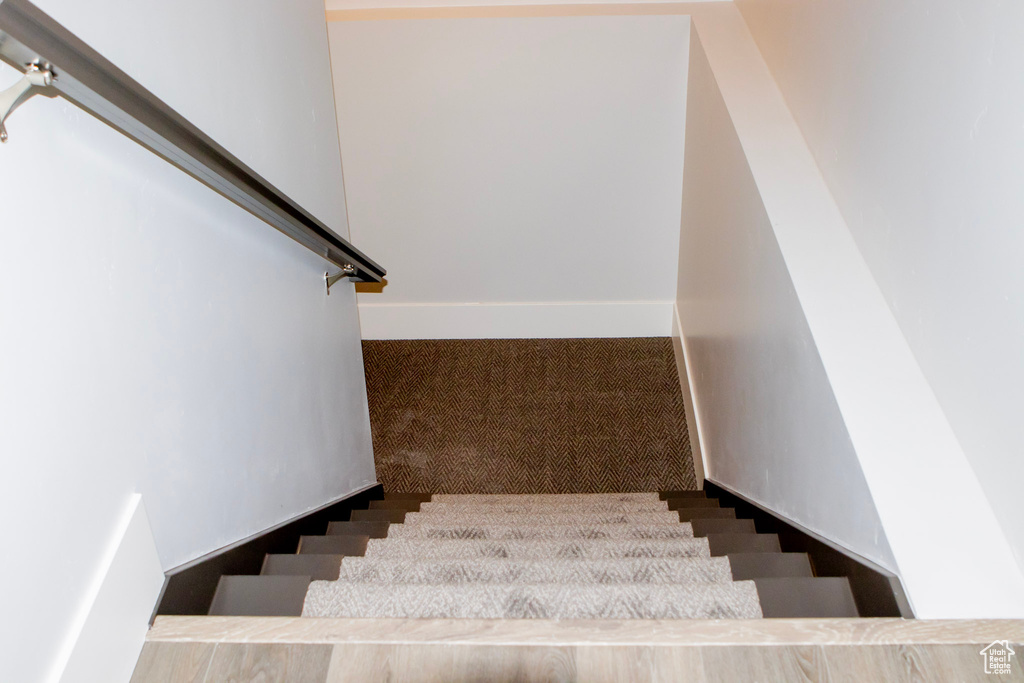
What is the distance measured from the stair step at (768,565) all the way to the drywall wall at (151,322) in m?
1.10

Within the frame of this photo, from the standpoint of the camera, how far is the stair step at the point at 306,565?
1.65 metres

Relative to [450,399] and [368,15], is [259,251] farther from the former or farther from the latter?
[450,399]

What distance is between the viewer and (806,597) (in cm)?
147

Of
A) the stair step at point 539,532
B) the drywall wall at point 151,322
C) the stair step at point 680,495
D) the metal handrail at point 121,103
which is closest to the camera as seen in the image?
the metal handrail at point 121,103

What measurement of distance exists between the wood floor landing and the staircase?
97 millimetres

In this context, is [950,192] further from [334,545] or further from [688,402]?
[688,402]

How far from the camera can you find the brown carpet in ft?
11.8

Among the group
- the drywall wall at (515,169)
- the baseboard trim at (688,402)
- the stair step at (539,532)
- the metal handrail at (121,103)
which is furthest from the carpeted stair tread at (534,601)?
the drywall wall at (515,169)

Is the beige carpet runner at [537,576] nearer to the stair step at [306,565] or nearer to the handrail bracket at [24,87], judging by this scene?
the stair step at [306,565]

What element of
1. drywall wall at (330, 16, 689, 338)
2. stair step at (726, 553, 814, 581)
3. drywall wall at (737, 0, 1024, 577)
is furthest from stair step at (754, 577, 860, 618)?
drywall wall at (330, 16, 689, 338)

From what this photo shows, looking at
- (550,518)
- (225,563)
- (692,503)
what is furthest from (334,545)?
(692,503)

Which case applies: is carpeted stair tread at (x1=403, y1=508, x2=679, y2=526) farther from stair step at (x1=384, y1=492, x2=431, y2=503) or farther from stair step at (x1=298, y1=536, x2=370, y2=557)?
stair step at (x1=384, y1=492, x2=431, y2=503)

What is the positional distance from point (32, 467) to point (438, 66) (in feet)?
9.01

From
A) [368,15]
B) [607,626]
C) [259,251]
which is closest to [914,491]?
[607,626]
